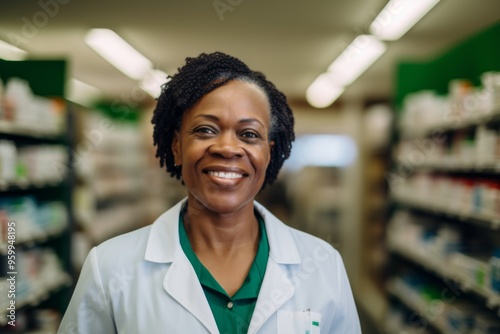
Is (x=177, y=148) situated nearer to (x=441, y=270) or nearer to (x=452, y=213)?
(x=452, y=213)

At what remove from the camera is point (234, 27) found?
537cm

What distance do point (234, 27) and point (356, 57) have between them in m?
1.96

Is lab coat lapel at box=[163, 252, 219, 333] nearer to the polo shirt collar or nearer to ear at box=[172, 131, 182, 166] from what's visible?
the polo shirt collar

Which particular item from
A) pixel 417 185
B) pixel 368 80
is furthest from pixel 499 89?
pixel 368 80

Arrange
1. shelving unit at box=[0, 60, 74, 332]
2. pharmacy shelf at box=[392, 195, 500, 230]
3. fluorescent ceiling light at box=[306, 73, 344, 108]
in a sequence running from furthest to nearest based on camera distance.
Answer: fluorescent ceiling light at box=[306, 73, 344, 108] < shelving unit at box=[0, 60, 74, 332] < pharmacy shelf at box=[392, 195, 500, 230]

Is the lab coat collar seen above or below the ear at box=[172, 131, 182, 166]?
below

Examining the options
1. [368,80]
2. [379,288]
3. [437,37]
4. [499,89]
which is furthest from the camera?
[368,80]

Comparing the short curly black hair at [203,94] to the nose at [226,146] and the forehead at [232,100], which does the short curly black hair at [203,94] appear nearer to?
the forehead at [232,100]

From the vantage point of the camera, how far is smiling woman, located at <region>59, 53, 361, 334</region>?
1424 millimetres

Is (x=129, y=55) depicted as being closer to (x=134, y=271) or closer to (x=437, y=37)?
(x=437, y=37)

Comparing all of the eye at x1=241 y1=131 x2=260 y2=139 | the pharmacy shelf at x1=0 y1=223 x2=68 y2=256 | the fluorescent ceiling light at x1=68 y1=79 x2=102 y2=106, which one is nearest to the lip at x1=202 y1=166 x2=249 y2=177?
the eye at x1=241 y1=131 x2=260 y2=139

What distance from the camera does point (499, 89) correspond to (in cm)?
319

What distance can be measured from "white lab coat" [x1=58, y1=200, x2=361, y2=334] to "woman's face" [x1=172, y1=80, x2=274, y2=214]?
20 centimetres

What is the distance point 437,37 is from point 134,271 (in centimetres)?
537
